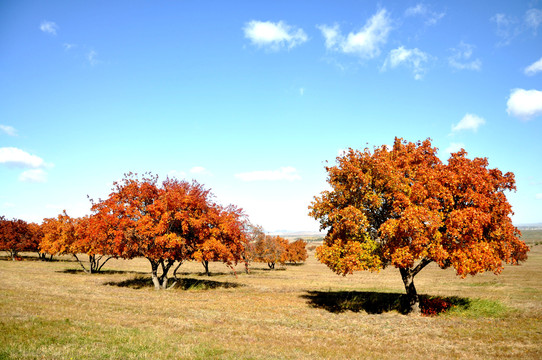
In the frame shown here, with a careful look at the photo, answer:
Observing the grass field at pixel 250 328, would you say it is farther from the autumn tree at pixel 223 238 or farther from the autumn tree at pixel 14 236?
the autumn tree at pixel 14 236

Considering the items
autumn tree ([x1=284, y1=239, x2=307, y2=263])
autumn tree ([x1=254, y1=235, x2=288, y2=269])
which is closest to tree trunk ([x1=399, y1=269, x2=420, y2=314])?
autumn tree ([x1=254, y1=235, x2=288, y2=269])

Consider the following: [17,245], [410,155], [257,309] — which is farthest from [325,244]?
[17,245]

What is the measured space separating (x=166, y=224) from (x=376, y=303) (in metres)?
20.3

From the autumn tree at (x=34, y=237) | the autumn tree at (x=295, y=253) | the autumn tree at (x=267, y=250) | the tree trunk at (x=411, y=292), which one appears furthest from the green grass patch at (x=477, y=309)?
the autumn tree at (x=34, y=237)

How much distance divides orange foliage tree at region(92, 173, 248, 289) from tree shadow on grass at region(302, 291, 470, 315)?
9.62m

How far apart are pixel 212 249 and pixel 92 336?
16.5 metres

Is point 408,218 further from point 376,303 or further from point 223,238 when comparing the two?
point 223,238

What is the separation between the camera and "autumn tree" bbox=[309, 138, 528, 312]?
65.2 ft

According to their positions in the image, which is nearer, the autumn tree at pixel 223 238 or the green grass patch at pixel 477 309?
the green grass patch at pixel 477 309

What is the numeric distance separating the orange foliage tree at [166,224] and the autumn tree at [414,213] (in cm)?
1154

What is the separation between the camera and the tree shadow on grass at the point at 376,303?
25.0 metres

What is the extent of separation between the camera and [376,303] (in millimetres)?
28016

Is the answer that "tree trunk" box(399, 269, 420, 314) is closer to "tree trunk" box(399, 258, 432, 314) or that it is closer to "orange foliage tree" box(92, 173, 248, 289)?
"tree trunk" box(399, 258, 432, 314)

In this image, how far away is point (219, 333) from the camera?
54.6 ft
